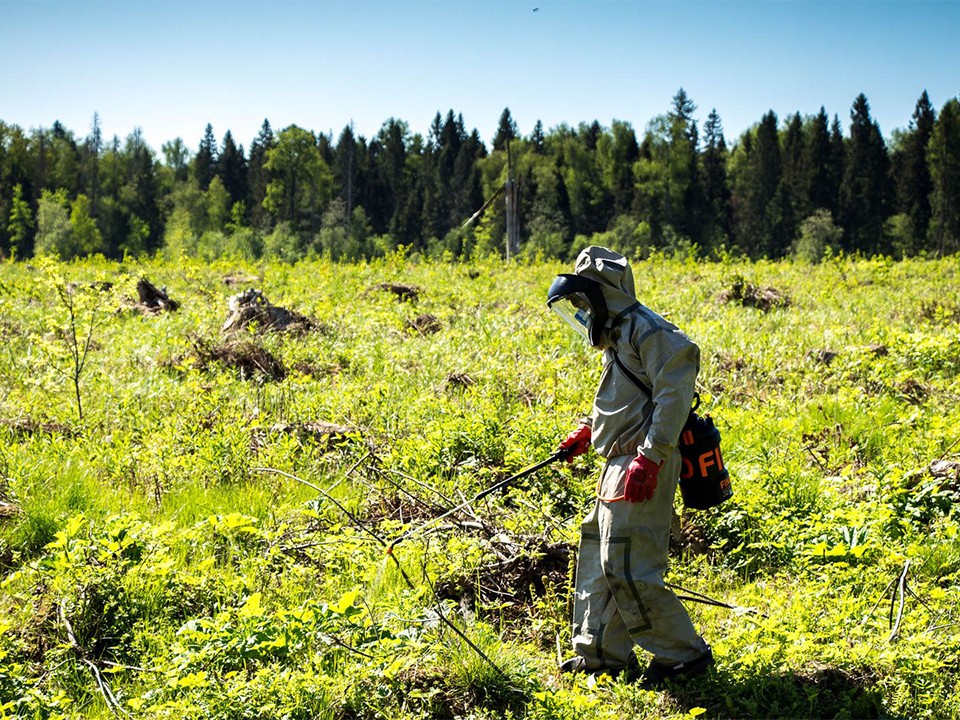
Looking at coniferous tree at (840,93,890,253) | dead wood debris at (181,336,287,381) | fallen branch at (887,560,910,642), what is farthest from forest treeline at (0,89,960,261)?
fallen branch at (887,560,910,642)

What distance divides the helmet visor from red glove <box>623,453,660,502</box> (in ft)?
2.17

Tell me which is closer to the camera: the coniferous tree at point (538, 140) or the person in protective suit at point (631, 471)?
the person in protective suit at point (631, 471)

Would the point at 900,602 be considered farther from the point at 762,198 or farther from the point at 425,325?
the point at 762,198

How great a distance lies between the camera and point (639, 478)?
3596 mm

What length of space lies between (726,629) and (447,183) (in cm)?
6647

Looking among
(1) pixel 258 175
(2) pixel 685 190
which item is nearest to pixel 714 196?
(2) pixel 685 190

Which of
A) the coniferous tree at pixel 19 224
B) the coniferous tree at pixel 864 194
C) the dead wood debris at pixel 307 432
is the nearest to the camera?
the dead wood debris at pixel 307 432

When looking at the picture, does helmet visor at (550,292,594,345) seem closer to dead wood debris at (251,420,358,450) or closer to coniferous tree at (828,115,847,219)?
dead wood debris at (251,420,358,450)

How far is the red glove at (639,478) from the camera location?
11.8 feet

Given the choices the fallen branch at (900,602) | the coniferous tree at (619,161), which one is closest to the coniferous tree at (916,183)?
the coniferous tree at (619,161)

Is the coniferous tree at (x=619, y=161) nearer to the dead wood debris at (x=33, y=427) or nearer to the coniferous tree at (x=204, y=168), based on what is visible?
the coniferous tree at (x=204, y=168)

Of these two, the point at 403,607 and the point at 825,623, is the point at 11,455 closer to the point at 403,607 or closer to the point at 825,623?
the point at 403,607

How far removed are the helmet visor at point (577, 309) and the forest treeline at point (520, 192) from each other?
4937 centimetres

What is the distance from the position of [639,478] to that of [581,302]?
86 cm
